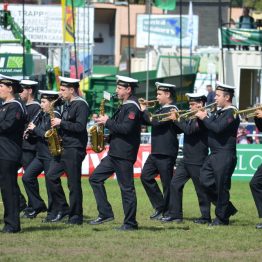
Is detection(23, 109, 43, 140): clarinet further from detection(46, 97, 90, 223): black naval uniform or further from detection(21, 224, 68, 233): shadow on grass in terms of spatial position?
detection(21, 224, 68, 233): shadow on grass

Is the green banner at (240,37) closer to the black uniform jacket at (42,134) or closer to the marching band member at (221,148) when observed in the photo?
the black uniform jacket at (42,134)

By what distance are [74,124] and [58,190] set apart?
4.72ft

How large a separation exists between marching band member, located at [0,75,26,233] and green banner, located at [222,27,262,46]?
2062 cm

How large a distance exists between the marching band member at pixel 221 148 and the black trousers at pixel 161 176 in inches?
38.5

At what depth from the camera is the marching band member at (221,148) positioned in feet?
43.7

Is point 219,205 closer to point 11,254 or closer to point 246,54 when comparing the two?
point 11,254

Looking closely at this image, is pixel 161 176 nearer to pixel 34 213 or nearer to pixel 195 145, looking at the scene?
pixel 195 145

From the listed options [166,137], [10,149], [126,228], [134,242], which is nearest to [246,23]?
[166,137]

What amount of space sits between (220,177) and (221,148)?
1.31 feet

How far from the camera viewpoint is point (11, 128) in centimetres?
1223

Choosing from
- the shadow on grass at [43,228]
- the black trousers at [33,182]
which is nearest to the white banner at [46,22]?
the black trousers at [33,182]

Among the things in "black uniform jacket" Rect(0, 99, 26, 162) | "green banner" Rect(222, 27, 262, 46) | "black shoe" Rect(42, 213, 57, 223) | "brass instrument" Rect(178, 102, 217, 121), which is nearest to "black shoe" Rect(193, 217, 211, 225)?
"brass instrument" Rect(178, 102, 217, 121)

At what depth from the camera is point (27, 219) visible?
1466cm

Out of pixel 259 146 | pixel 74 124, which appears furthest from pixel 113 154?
pixel 259 146
